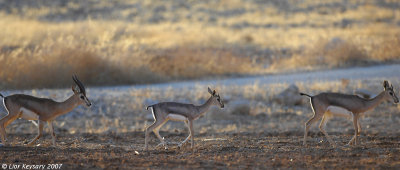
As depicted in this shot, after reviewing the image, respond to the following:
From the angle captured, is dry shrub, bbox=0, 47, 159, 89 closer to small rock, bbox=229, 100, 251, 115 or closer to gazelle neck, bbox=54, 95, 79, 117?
small rock, bbox=229, 100, 251, 115

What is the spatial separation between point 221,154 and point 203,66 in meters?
14.8

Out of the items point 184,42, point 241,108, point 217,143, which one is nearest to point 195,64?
point 184,42

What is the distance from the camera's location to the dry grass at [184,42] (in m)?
21.6

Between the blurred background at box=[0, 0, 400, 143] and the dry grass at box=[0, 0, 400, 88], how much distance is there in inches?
2.2

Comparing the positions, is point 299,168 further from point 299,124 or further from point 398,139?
point 299,124

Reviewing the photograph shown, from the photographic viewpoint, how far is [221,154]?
31.9 ft

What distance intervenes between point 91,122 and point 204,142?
516cm

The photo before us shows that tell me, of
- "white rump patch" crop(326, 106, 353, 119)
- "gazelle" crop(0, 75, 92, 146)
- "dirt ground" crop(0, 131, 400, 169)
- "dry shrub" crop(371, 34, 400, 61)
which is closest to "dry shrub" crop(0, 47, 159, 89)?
"dirt ground" crop(0, 131, 400, 169)

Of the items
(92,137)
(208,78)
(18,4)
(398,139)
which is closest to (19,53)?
(208,78)

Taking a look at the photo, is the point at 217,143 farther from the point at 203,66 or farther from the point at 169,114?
the point at 203,66

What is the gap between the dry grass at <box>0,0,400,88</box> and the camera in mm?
21641

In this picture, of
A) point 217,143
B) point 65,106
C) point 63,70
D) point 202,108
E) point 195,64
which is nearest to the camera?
point 65,106

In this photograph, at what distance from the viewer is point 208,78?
2342 cm

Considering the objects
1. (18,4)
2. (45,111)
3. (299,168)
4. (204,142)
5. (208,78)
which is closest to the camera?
(299,168)
